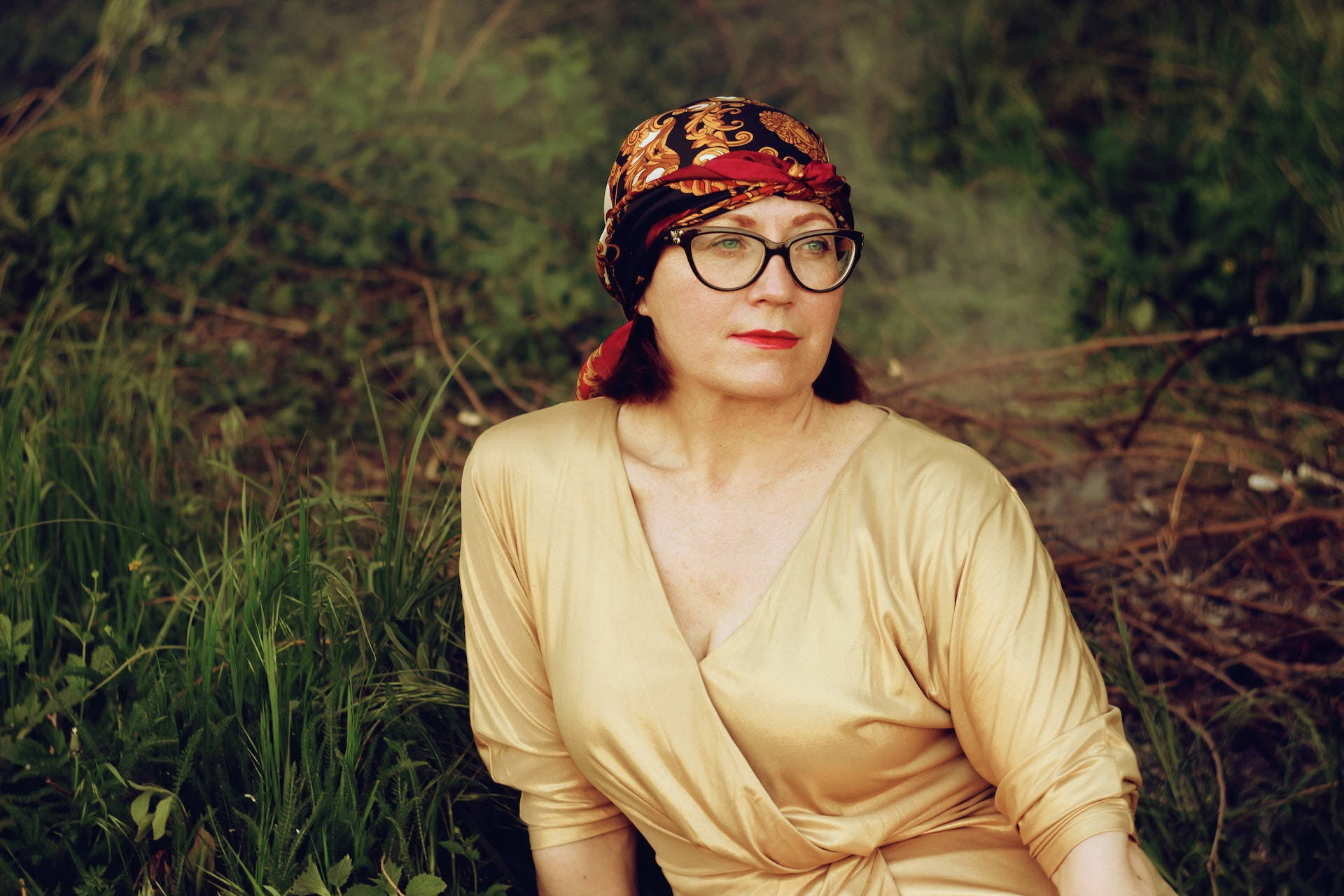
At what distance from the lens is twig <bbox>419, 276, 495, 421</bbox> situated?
3.90 m

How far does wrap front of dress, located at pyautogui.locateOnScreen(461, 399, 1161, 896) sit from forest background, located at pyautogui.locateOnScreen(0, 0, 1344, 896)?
1.42 feet

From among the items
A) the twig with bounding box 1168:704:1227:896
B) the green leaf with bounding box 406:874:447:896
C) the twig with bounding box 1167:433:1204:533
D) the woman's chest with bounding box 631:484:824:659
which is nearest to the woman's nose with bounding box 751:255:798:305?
the woman's chest with bounding box 631:484:824:659

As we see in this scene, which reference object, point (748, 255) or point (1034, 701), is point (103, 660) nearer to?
point (748, 255)

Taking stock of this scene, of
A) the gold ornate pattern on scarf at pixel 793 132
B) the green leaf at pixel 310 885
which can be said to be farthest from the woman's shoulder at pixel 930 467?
the green leaf at pixel 310 885

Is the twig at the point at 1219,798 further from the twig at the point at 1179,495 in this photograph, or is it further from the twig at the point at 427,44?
the twig at the point at 427,44

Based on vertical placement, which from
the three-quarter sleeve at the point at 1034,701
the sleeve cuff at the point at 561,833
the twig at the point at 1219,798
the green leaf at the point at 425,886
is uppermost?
the three-quarter sleeve at the point at 1034,701

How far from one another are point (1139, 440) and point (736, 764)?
8.34 ft

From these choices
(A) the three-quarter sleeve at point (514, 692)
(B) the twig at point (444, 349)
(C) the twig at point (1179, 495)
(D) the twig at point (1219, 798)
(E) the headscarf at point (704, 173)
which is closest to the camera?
(E) the headscarf at point (704, 173)

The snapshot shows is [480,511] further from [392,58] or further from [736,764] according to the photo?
[392,58]

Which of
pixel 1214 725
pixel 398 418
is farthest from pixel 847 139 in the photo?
pixel 1214 725

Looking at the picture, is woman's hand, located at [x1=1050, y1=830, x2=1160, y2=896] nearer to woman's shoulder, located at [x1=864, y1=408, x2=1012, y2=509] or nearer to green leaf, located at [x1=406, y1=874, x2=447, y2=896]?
woman's shoulder, located at [x1=864, y1=408, x2=1012, y2=509]

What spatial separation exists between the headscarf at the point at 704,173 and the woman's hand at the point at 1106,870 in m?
1.05

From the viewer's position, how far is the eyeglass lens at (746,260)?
6.93 ft

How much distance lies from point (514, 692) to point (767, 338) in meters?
0.75
